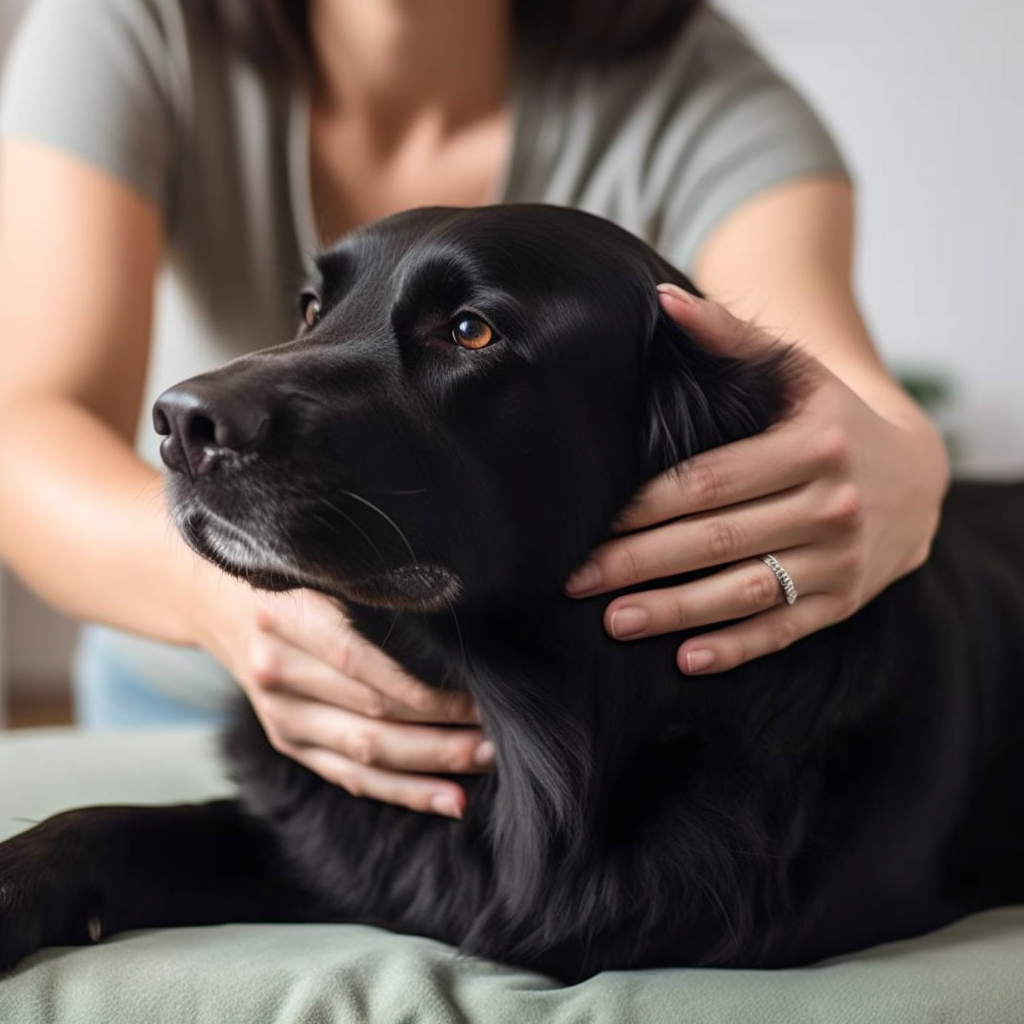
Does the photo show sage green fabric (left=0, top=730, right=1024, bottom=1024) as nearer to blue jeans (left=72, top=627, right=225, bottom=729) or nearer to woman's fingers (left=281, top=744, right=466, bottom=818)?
woman's fingers (left=281, top=744, right=466, bottom=818)

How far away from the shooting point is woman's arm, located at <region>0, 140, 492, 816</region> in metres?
0.97

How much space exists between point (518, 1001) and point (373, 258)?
0.54 m

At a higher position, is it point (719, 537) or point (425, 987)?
point (719, 537)

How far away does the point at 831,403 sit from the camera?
3.03ft

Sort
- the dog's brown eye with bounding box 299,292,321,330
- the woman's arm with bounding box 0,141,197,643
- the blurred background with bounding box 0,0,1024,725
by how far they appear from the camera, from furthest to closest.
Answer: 1. the blurred background with bounding box 0,0,1024,725
2. the woman's arm with bounding box 0,141,197,643
3. the dog's brown eye with bounding box 299,292,321,330

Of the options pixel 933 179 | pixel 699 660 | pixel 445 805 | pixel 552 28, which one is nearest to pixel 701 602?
pixel 699 660

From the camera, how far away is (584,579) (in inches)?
35.2

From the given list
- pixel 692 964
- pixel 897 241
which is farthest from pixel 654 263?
pixel 897 241

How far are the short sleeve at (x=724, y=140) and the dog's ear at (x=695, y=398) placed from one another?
1.90 feet

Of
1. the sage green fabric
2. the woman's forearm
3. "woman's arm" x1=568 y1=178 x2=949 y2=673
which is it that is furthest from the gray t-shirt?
the sage green fabric

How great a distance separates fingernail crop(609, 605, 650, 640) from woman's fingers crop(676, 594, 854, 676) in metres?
0.04

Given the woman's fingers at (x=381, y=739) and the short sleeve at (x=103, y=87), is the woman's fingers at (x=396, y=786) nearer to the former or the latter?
the woman's fingers at (x=381, y=739)

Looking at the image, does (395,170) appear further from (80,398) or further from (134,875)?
(134,875)

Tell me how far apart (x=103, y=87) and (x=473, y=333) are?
769 millimetres
